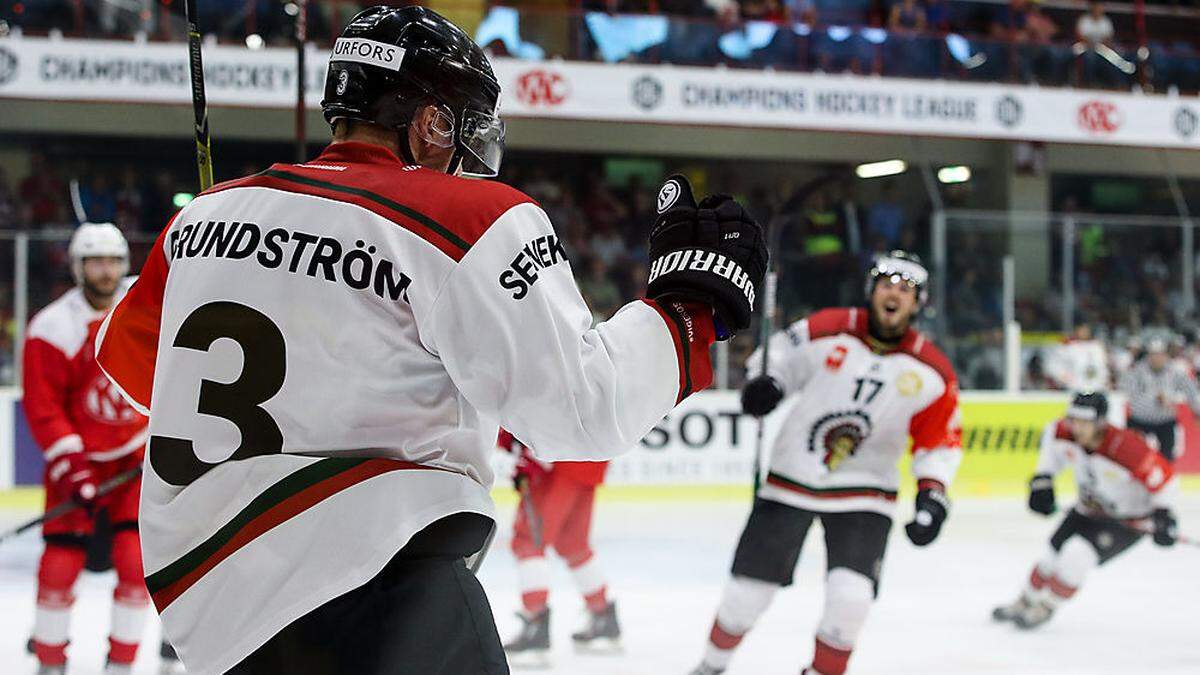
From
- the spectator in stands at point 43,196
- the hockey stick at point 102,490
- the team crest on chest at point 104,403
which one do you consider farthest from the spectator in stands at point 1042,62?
the hockey stick at point 102,490

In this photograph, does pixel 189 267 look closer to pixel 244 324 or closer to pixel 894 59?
pixel 244 324

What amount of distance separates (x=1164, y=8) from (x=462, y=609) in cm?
1292

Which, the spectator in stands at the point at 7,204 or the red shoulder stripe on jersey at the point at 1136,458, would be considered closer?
the red shoulder stripe on jersey at the point at 1136,458

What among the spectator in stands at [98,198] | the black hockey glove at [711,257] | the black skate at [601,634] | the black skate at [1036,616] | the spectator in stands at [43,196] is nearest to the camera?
the black hockey glove at [711,257]

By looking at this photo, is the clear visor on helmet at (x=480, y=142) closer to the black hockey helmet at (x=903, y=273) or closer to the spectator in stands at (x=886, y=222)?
the black hockey helmet at (x=903, y=273)

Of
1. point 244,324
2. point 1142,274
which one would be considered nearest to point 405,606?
point 244,324

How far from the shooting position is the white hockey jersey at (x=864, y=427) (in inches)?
151

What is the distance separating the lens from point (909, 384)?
392 centimetres

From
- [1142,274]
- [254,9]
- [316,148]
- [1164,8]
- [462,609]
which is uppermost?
[1164,8]

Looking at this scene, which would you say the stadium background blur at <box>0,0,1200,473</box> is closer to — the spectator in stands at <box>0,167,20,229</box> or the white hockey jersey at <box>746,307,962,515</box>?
the spectator in stands at <box>0,167,20,229</box>

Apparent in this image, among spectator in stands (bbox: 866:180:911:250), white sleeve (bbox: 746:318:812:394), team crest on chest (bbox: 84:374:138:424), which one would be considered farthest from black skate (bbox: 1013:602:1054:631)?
spectator in stands (bbox: 866:180:911:250)

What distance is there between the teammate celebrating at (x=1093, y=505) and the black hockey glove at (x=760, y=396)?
1.80 metres

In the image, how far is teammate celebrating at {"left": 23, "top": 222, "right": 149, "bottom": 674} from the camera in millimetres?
3912

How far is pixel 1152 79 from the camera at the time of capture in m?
11.3
